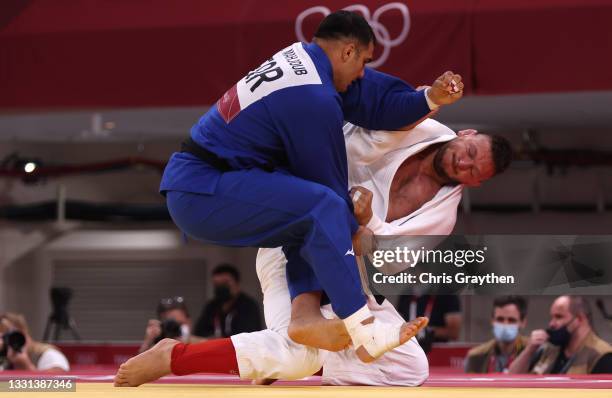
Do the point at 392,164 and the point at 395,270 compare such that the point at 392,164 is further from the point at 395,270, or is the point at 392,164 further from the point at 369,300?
the point at 369,300

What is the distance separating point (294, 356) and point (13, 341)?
8.98 ft

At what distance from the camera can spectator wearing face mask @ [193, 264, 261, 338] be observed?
7.23 metres

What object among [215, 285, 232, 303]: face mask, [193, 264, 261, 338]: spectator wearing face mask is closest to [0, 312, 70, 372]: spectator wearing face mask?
[193, 264, 261, 338]: spectator wearing face mask

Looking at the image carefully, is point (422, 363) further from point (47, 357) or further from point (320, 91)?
point (47, 357)

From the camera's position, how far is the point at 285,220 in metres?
3.26

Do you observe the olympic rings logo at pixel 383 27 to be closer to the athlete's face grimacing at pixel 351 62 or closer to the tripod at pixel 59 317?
the athlete's face grimacing at pixel 351 62

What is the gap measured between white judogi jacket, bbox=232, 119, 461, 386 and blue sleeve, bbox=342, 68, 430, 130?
0.22ft

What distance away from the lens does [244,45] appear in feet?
19.5

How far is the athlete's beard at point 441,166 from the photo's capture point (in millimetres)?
3733

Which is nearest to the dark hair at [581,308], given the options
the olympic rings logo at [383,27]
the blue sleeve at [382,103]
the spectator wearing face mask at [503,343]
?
the spectator wearing face mask at [503,343]

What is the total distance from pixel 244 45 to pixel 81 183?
13.1 feet

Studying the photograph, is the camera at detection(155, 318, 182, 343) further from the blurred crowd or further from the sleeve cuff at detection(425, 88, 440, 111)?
the sleeve cuff at detection(425, 88, 440, 111)

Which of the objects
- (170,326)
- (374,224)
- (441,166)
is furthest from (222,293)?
(374,224)

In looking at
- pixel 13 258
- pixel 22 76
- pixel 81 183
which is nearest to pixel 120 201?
pixel 81 183
